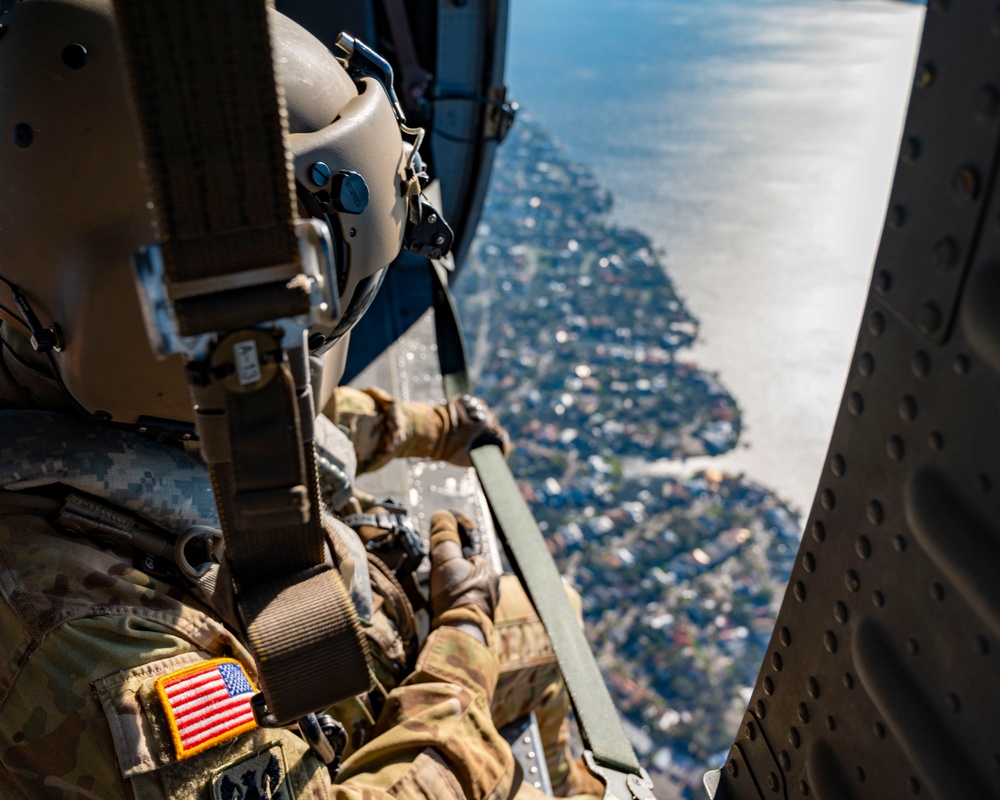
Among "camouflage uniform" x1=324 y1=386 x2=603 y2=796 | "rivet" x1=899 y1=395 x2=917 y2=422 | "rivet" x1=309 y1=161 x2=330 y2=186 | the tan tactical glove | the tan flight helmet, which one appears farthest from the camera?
the tan tactical glove

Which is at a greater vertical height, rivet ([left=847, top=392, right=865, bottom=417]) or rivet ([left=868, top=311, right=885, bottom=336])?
rivet ([left=868, top=311, right=885, bottom=336])

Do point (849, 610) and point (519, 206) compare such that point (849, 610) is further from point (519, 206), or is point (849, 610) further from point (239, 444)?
point (519, 206)

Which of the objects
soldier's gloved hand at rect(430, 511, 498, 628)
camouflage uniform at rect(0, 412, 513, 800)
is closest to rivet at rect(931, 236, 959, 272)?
camouflage uniform at rect(0, 412, 513, 800)

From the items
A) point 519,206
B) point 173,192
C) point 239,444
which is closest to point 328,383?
point 239,444

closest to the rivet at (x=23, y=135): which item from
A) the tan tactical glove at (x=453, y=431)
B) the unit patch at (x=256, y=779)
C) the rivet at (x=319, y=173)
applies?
the rivet at (x=319, y=173)

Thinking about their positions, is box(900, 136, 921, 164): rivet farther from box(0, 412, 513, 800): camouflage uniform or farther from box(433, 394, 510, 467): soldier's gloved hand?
box(433, 394, 510, 467): soldier's gloved hand

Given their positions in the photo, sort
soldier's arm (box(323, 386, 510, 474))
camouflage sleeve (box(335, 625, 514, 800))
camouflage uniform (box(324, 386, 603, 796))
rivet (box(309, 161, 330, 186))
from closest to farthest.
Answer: rivet (box(309, 161, 330, 186)) → camouflage sleeve (box(335, 625, 514, 800)) → camouflage uniform (box(324, 386, 603, 796)) → soldier's arm (box(323, 386, 510, 474))

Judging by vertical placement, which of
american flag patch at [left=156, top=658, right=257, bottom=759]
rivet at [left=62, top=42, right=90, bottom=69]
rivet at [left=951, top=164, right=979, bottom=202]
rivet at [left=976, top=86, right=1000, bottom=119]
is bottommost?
american flag patch at [left=156, top=658, right=257, bottom=759]
